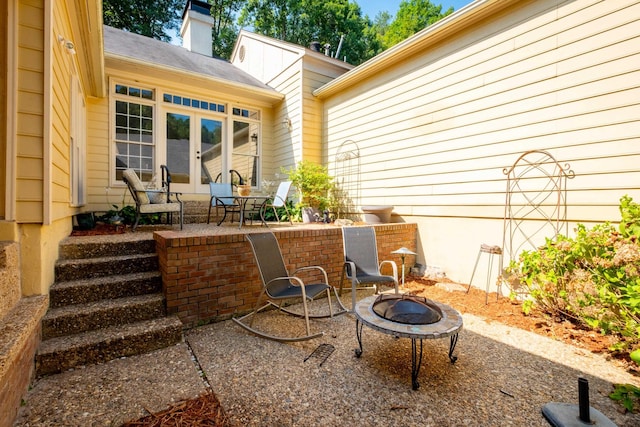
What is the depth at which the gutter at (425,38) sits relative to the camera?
413 centimetres

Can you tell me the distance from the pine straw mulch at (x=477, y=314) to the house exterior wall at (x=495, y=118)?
1.80ft

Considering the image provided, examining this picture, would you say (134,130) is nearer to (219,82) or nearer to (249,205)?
(219,82)

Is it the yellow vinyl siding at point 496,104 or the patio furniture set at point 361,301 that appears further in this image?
the yellow vinyl siding at point 496,104

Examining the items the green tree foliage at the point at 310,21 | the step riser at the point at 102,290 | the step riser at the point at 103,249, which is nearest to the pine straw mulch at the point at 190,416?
the step riser at the point at 102,290

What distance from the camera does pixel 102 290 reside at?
2857 mm

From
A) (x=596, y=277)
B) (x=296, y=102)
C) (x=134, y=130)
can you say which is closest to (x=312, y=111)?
(x=296, y=102)

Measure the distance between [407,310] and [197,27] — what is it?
10.6 m

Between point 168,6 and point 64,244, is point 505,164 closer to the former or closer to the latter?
point 64,244

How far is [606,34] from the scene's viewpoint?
127 inches

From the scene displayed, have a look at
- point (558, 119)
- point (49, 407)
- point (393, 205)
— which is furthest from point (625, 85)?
point (49, 407)

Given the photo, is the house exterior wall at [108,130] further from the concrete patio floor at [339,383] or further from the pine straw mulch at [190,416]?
the pine straw mulch at [190,416]

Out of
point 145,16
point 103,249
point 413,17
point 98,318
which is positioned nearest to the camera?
point 98,318

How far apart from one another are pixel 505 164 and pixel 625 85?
1337 mm

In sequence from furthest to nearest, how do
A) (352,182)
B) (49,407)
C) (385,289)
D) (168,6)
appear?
(168,6), (352,182), (385,289), (49,407)
